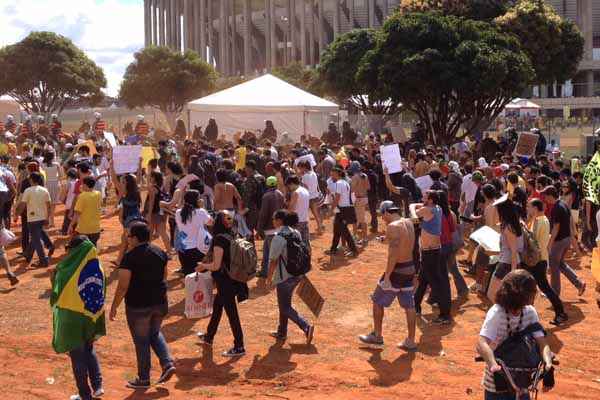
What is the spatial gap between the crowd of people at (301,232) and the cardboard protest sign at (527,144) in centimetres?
99

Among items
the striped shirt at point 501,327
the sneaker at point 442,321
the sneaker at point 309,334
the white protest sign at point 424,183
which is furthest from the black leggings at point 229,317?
the white protest sign at point 424,183

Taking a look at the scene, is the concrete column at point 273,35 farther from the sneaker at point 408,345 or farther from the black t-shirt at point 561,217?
the sneaker at point 408,345

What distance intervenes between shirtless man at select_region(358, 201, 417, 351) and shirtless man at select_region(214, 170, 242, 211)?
132 inches

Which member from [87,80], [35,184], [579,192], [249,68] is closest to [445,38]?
[579,192]

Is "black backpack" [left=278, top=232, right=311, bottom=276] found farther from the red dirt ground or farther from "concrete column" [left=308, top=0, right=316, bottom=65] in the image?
"concrete column" [left=308, top=0, right=316, bottom=65]

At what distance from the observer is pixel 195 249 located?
10117mm

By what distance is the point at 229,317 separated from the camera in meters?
8.40

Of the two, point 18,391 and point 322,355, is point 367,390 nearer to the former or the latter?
point 322,355

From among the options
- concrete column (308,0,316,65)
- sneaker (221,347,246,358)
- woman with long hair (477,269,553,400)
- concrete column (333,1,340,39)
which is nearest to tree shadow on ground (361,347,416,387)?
sneaker (221,347,246,358)

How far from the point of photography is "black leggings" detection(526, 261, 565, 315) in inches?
366

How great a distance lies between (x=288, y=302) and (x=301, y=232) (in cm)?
371

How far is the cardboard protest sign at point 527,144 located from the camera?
60.7 ft

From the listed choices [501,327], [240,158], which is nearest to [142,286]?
[501,327]

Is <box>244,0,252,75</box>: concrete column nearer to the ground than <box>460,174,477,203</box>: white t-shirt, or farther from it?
farther from it
